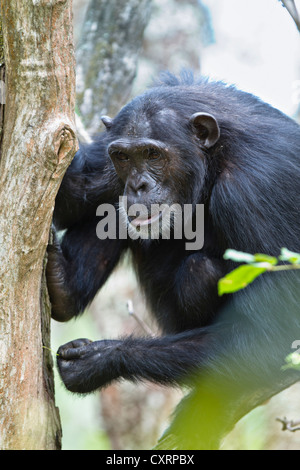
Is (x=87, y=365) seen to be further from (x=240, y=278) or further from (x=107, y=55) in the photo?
(x=107, y=55)

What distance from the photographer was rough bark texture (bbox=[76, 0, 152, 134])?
6859 millimetres

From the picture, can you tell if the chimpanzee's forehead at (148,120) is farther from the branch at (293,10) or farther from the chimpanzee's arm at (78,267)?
the branch at (293,10)

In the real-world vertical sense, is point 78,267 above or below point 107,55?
below

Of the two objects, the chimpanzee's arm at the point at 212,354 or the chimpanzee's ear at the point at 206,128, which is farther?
the chimpanzee's ear at the point at 206,128

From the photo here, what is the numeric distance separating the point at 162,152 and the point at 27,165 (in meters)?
1.39

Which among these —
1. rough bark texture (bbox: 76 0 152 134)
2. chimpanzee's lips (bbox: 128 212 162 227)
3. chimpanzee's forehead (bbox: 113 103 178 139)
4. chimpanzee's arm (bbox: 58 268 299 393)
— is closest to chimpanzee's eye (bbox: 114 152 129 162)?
chimpanzee's forehead (bbox: 113 103 178 139)

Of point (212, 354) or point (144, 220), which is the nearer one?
point (212, 354)

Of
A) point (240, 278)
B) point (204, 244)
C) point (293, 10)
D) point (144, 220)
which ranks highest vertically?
point (293, 10)

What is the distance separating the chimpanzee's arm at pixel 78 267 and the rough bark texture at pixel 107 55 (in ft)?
6.76

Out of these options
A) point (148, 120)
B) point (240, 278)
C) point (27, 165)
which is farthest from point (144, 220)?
point (240, 278)

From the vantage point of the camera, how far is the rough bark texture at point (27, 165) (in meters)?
3.27

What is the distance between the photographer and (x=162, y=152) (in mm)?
4496

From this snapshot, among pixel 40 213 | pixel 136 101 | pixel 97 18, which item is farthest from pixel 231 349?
pixel 97 18

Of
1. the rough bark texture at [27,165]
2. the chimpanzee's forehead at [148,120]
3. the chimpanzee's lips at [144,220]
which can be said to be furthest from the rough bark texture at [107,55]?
the rough bark texture at [27,165]
